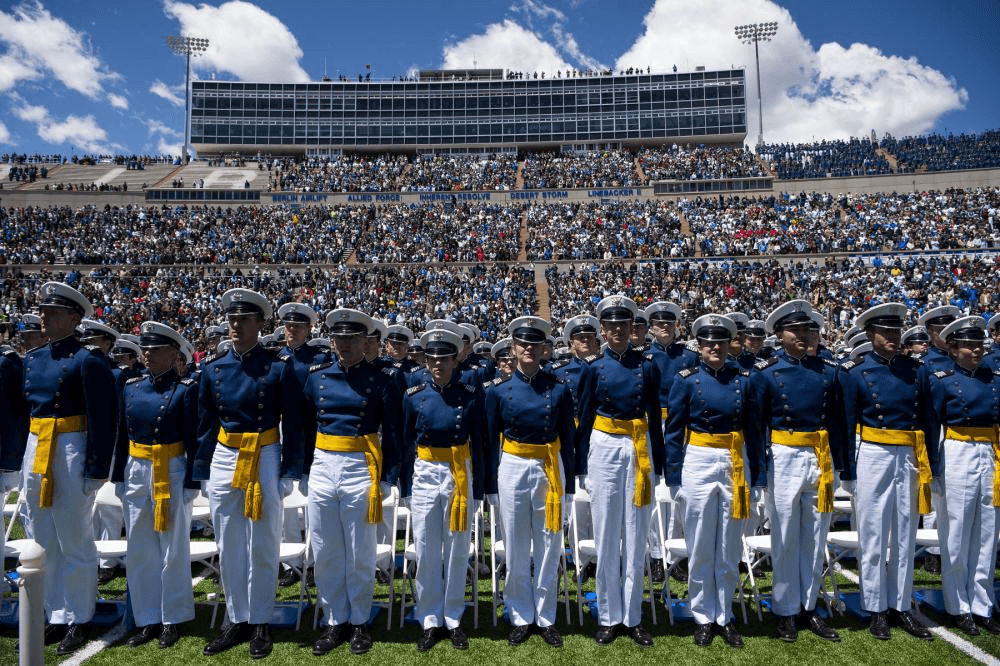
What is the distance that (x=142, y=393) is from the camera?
15.8 feet

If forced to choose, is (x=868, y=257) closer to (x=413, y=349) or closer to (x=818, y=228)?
(x=818, y=228)

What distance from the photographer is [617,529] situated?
15.9 feet

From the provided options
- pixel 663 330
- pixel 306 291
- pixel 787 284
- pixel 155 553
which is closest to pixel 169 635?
pixel 155 553

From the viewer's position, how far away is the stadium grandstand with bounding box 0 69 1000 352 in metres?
29.7

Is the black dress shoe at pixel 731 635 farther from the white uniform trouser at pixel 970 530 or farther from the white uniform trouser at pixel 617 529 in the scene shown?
the white uniform trouser at pixel 970 530

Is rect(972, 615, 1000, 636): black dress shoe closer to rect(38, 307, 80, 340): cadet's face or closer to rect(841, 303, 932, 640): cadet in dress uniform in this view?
rect(841, 303, 932, 640): cadet in dress uniform

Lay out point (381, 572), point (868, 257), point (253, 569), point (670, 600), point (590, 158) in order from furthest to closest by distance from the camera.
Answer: point (590, 158)
point (868, 257)
point (381, 572)
point (670, 600)
point (253, 569)

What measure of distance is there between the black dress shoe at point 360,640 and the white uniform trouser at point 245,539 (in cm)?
68

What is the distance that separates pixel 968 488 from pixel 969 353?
1067 mm

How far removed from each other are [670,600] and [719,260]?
29.3 m

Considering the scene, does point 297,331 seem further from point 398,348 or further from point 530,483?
point 530,483

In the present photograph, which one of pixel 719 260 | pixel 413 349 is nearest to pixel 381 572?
pixel 413 349

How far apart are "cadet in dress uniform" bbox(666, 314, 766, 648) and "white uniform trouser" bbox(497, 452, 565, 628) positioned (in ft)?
3.30

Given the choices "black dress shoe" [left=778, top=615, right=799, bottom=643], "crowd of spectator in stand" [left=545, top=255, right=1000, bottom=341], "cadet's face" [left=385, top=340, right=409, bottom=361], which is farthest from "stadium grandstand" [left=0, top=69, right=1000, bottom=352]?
"black dress shoe" [left=778, top=615, right=799, bottom=643]
